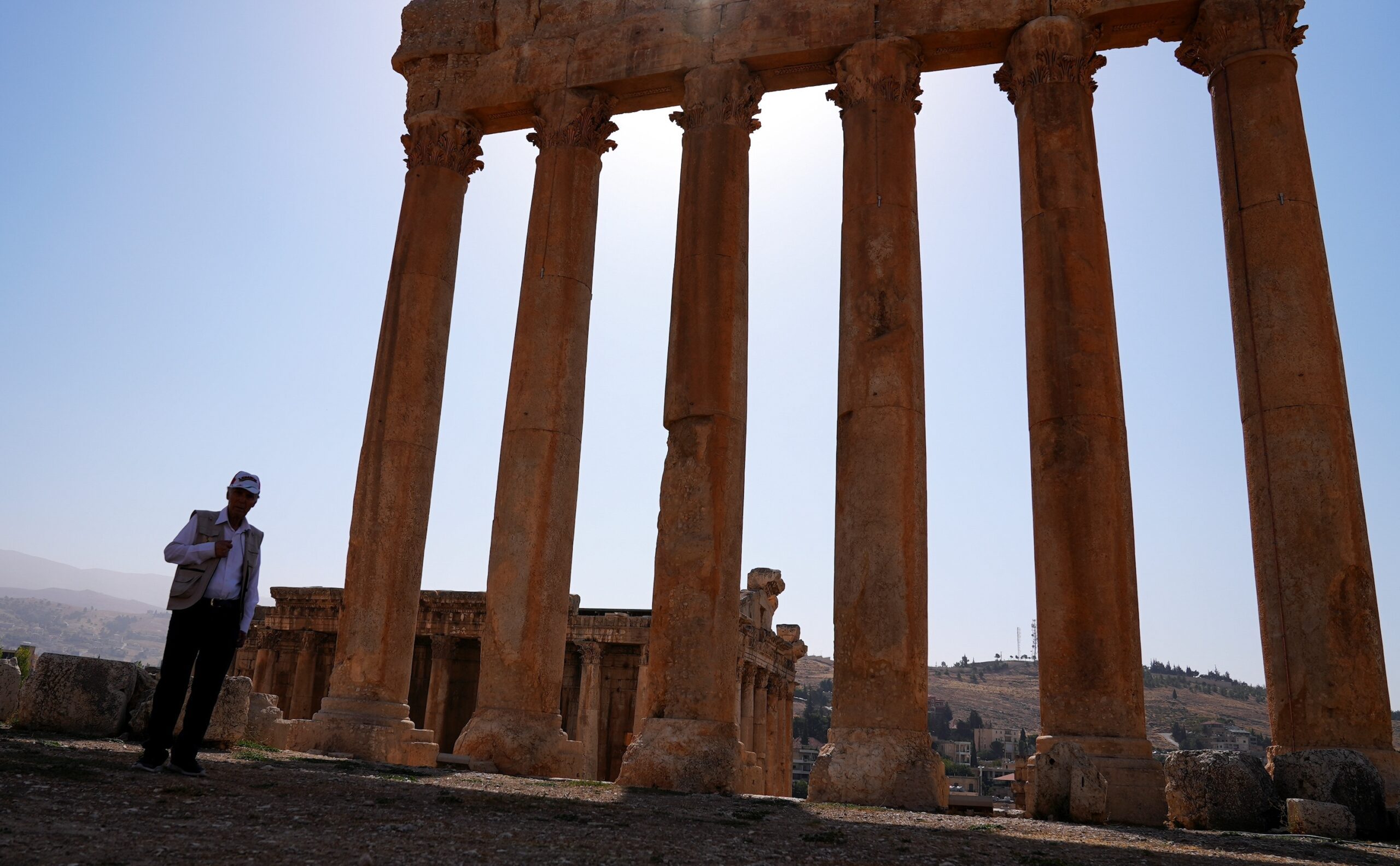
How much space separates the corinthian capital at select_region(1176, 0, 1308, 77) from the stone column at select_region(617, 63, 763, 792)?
24.8 feet

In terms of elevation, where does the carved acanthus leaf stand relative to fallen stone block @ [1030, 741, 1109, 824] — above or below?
above

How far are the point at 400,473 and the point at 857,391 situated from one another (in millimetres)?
8348

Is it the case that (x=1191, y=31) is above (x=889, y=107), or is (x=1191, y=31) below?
above

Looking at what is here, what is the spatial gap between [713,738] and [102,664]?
7.88 metres

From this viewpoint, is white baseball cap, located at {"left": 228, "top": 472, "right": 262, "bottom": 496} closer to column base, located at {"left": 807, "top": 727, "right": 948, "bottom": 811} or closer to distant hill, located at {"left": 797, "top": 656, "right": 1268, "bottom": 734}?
column base, located at {"left": 807, "top": 727, "right": 948, "bottom": 811}

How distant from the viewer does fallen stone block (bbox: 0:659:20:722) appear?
12.9 metres

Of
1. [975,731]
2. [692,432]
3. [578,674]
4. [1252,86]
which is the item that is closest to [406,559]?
[692,432]

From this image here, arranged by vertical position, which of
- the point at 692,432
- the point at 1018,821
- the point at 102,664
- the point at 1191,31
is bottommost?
the point at 1018,821

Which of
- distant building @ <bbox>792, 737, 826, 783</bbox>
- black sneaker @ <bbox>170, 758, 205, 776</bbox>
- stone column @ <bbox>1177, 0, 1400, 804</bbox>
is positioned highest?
stone column @ <bbox>1177, 0, 1400, 804</bbox>

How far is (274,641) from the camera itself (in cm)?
3316

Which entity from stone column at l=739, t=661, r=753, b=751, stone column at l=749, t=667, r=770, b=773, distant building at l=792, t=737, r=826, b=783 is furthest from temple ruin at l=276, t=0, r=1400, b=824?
distant building at l=792, t=737, r=826, b=783

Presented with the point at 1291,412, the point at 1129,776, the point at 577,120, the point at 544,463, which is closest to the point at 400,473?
the point at 544,463

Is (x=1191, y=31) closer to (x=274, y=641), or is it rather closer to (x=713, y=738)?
(x=713, y=738)

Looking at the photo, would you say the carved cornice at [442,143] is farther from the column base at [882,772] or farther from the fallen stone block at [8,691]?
the column base at [882,772]
